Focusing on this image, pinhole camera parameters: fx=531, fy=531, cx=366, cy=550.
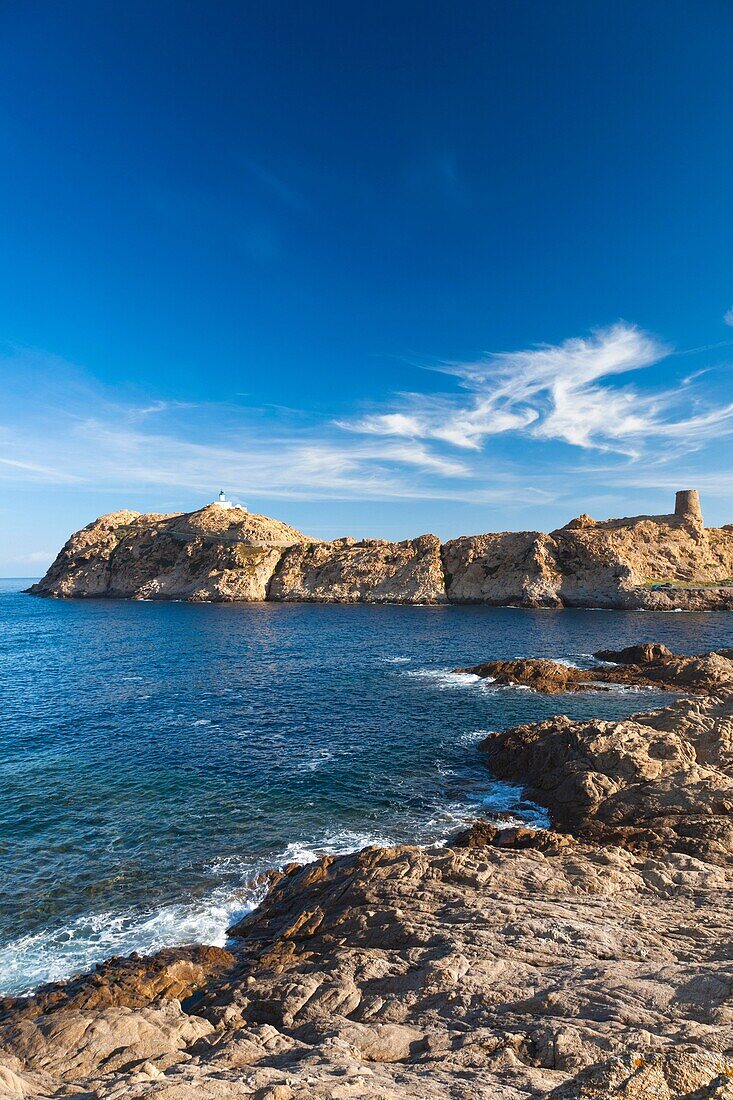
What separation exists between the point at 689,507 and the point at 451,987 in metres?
155

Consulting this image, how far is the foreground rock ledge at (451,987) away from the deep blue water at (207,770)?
3.02m

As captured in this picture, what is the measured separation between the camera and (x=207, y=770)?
29.9 meters

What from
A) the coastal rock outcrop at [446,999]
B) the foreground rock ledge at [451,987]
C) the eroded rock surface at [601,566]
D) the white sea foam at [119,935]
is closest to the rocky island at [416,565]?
the eroded rock surface at [601,566]

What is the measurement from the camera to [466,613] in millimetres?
110625

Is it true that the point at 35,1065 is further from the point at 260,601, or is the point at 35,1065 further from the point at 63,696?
the point at 260,601

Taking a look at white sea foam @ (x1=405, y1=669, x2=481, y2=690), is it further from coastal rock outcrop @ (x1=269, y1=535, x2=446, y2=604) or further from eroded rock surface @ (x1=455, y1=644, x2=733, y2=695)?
coastal rock outcrop @ (x1=269, y1=535, x2=446, y2=604)

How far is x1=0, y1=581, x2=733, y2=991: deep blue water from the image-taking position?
60.7ft

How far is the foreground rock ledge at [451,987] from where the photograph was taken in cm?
780

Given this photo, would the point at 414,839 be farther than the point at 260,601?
No

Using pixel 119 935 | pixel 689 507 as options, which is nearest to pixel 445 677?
pixel 119 935

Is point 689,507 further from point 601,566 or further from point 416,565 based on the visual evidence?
point 416,565

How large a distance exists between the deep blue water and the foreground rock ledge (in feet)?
9.92

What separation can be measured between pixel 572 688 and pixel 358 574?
102 metres

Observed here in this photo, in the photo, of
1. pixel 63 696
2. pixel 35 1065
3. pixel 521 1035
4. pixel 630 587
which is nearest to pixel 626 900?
pixel 521 1035
